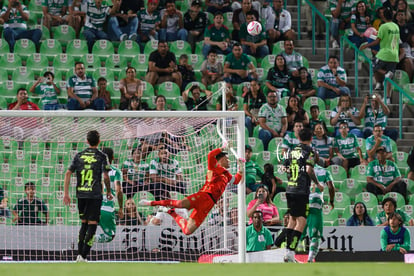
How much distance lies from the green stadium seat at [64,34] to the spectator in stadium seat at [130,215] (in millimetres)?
4880

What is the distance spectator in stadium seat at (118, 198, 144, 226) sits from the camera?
14.4 metres

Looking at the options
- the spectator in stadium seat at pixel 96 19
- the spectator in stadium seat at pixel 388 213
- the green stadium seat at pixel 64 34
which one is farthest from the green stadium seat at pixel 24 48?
the spectator in stadium seat at pixel 388 213

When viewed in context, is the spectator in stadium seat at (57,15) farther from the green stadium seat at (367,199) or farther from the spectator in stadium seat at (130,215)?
the green stadium seat at (367,199)

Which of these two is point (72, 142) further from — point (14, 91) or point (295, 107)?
point (295, 107)

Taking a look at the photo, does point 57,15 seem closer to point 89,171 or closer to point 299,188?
point 89,171

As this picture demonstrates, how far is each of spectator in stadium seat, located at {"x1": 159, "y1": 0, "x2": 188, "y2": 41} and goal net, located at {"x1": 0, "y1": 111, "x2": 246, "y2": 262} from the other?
390cm

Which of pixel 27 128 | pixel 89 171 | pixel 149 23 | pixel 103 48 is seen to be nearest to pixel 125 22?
pixel 149 23

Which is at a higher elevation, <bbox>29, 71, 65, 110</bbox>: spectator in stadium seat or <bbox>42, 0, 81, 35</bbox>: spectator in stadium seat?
<bbox>42, 0, 81, 35</bbox>: spectator in stadium seat

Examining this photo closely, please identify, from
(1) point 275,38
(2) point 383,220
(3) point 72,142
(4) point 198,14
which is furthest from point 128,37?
(2) point 383,220

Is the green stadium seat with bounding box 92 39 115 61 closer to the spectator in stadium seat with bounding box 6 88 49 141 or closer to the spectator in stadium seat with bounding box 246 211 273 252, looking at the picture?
the spectator in stadium seat with bounding box 6 88 49 141

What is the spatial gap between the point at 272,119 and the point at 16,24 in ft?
16.0

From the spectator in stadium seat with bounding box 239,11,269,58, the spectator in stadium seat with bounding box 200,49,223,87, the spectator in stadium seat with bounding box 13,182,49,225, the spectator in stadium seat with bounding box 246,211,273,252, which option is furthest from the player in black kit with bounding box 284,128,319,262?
the spectator in stadium seat with bounding box 239,11,269,58

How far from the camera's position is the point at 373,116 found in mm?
18094

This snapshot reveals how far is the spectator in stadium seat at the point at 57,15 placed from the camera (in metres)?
18.4
